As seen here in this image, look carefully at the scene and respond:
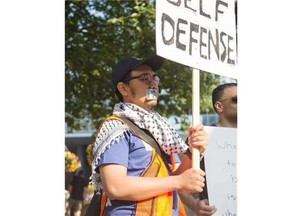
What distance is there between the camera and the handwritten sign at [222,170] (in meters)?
3.22

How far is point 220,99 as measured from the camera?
12.4 feet

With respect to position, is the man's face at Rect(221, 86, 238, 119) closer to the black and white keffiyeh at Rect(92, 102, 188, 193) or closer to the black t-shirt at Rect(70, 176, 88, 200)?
the black and white keffiyeh at Rect(92, 102, 188, 193)

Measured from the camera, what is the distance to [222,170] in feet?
10.8

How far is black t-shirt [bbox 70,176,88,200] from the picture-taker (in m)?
11.2

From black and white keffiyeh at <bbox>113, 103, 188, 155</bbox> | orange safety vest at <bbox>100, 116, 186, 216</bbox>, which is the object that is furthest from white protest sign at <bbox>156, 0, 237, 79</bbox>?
orange safety vest at <bbox>100, 116, 186, 216</bbox>

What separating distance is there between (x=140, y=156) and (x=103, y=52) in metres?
5.97

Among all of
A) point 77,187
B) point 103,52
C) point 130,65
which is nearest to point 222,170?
point 130,65

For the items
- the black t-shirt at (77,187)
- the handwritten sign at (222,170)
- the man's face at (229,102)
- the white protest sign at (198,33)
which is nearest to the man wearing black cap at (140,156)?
the white protest sign at (198,33)

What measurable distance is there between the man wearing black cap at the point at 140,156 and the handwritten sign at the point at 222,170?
325 mm

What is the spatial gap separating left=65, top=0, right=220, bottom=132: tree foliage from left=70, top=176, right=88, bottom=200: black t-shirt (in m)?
2.31

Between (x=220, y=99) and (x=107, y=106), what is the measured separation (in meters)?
5.44
